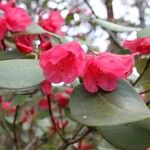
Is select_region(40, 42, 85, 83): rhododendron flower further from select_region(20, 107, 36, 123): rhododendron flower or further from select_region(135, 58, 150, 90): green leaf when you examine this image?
select_region(20, 107, 36, 123): rhododendron flower

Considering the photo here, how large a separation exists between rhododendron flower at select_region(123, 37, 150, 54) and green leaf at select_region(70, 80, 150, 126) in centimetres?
21

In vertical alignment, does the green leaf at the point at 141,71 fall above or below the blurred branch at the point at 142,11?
above

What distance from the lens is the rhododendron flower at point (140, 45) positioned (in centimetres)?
108

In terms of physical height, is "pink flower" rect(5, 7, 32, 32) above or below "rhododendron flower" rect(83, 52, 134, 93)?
below

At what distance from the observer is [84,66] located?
33.5 inches

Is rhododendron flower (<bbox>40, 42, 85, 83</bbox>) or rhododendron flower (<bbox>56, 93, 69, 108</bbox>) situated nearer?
rhododendron flower (<bbox>40, 42, 85, 83</bbox>)

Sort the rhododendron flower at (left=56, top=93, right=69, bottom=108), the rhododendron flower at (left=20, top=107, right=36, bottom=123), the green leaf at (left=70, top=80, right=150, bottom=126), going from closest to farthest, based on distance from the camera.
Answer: the green leaf at (left=70, top=80, right=150, bottom=126)
the rhododendron flower at (left=56, top=93, right=69, bottom=108)
the rhododendron flower at (left=20, top=107, right=36, bottom=123)

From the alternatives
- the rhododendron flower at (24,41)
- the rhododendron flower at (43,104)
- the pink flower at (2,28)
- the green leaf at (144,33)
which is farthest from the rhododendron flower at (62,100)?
the green leaf at (144,33)

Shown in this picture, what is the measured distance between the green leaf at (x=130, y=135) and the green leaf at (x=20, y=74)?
0.18 meters

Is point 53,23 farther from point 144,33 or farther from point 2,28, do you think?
point 144,33

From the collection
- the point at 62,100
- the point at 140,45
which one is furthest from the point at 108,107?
the point at 62,100

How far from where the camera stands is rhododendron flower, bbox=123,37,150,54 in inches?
42.4

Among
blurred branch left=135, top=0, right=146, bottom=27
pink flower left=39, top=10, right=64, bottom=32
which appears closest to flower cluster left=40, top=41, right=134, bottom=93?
pink flower left=39, top=10, right=64, bottom=32

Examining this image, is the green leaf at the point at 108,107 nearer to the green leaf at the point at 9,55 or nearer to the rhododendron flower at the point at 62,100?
the green leaf at the point at 9,55
